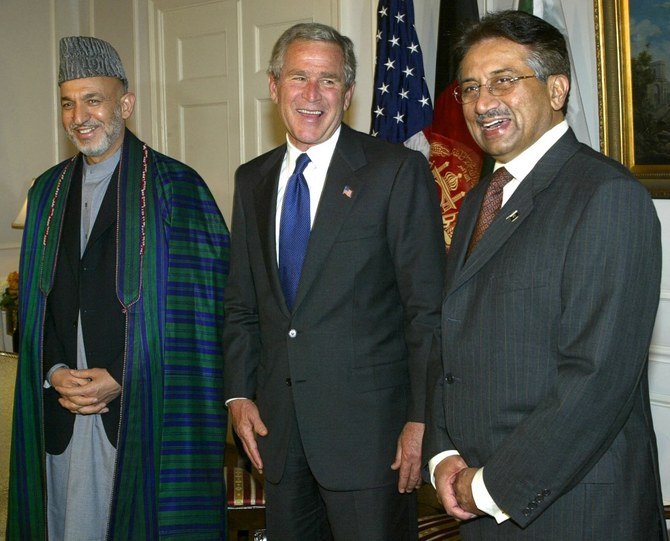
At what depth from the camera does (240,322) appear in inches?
95.7

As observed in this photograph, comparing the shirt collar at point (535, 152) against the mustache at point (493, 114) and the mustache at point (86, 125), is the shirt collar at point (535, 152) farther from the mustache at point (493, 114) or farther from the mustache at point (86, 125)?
the mustache at point (86, 125)

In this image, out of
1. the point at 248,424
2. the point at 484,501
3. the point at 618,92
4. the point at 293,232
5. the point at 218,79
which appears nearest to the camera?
the point at 484,501

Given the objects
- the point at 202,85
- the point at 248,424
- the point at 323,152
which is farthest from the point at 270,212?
the point at 202,85

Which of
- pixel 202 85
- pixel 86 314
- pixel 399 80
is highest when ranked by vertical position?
pixel 202 85

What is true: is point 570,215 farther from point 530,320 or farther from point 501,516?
point 501,516

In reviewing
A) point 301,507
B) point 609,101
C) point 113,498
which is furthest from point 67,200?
point 609,101

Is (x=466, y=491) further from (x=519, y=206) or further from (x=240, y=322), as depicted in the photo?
(x=240, y=322)

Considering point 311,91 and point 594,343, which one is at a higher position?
point 311,91

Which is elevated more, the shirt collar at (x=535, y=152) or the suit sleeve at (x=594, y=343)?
the shirt collar at (x=535, y=152)

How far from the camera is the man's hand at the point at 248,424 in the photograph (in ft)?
7.61

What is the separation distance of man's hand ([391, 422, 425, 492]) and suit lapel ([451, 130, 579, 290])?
20.3 inches

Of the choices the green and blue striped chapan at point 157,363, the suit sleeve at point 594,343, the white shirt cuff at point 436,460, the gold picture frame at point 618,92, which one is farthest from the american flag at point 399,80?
the suit sleeve at point 594,343

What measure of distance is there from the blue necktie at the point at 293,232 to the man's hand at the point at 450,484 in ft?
2.02

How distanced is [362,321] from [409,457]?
1.17 ft
